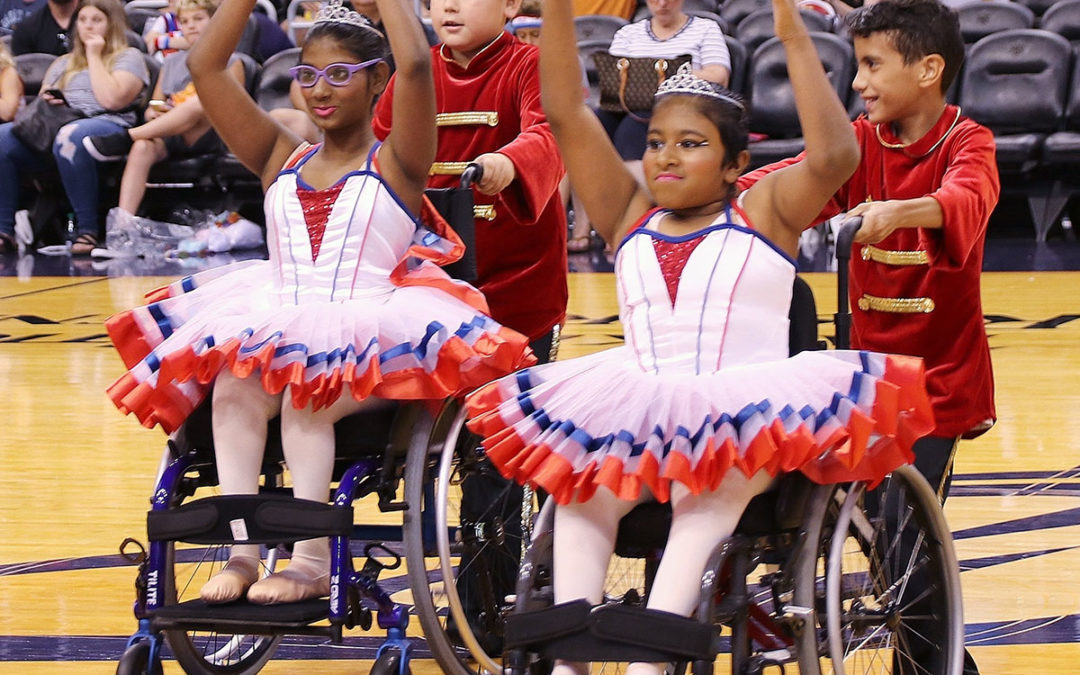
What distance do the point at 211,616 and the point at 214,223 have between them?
620 cm

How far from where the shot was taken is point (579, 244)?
7.93m

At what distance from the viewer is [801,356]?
2312mm

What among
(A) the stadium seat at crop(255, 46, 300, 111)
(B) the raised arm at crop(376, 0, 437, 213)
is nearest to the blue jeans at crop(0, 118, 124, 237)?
(A) the stadium seat at crop(255, 46, 300, 111)

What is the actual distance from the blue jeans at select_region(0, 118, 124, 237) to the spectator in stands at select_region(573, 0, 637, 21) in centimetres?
264

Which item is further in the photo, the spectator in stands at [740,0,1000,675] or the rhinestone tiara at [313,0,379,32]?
the rhinestone tiara at [313,0,379,32]

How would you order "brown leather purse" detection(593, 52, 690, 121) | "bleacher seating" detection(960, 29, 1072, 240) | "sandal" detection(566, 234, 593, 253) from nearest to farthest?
1. "brown leather purse" detection(593, 52, 690, 121)
2. "bleacher seating" detection(960, 29, 1072, 240)
3. "sandal" detection(566, 234, 593, 253)

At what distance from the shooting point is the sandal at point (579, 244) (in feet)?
26.0

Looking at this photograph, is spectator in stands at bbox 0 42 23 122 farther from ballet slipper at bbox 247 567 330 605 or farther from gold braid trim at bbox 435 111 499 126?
ballet slipper at bbox 247 567 330 605

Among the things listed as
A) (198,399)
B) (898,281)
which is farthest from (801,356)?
(198,399)

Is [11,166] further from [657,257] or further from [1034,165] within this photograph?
[657,257]

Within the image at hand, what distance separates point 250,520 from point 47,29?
752 cm

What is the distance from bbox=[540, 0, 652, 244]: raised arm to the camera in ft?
8.16

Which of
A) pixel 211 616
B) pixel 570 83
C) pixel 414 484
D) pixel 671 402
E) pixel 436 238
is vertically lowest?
Result: pixel 211 616

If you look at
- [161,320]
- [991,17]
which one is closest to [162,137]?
[991,17]
